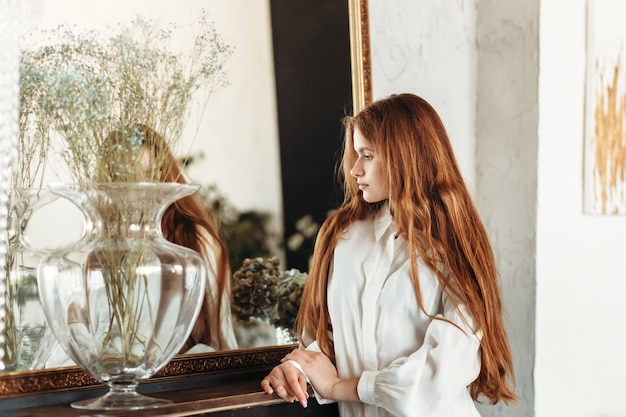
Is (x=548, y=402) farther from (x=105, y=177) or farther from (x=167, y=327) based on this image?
(x=105, y=177)

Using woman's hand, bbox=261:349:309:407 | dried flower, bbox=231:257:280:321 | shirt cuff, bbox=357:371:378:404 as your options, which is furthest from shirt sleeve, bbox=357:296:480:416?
dried flower, bbox=231:257:280:321

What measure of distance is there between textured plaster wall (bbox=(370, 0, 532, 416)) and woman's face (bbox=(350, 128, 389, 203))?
0.42m

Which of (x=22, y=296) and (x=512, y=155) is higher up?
(x=512, y=155)

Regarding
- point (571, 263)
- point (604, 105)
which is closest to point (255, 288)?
point (571, 263)

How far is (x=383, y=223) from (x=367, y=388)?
0.46 m

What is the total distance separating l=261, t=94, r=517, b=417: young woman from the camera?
87.5 inches

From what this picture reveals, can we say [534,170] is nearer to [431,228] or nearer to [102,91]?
[431,228]

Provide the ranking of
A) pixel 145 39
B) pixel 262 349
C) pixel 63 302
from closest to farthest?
Answer: pixel 63 302, pixel 145 39, pixel 262 349

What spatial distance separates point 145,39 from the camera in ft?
7.21

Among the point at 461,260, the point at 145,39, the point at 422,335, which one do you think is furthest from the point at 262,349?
the point at 145,39

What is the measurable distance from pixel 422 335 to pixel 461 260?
217 mm

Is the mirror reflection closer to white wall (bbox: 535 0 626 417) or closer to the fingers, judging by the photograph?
the fingers

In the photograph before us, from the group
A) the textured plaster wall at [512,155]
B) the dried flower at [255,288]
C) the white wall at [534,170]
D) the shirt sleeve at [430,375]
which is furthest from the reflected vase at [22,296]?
the textured plaster wall at [512,155]

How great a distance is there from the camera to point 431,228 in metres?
2.38
